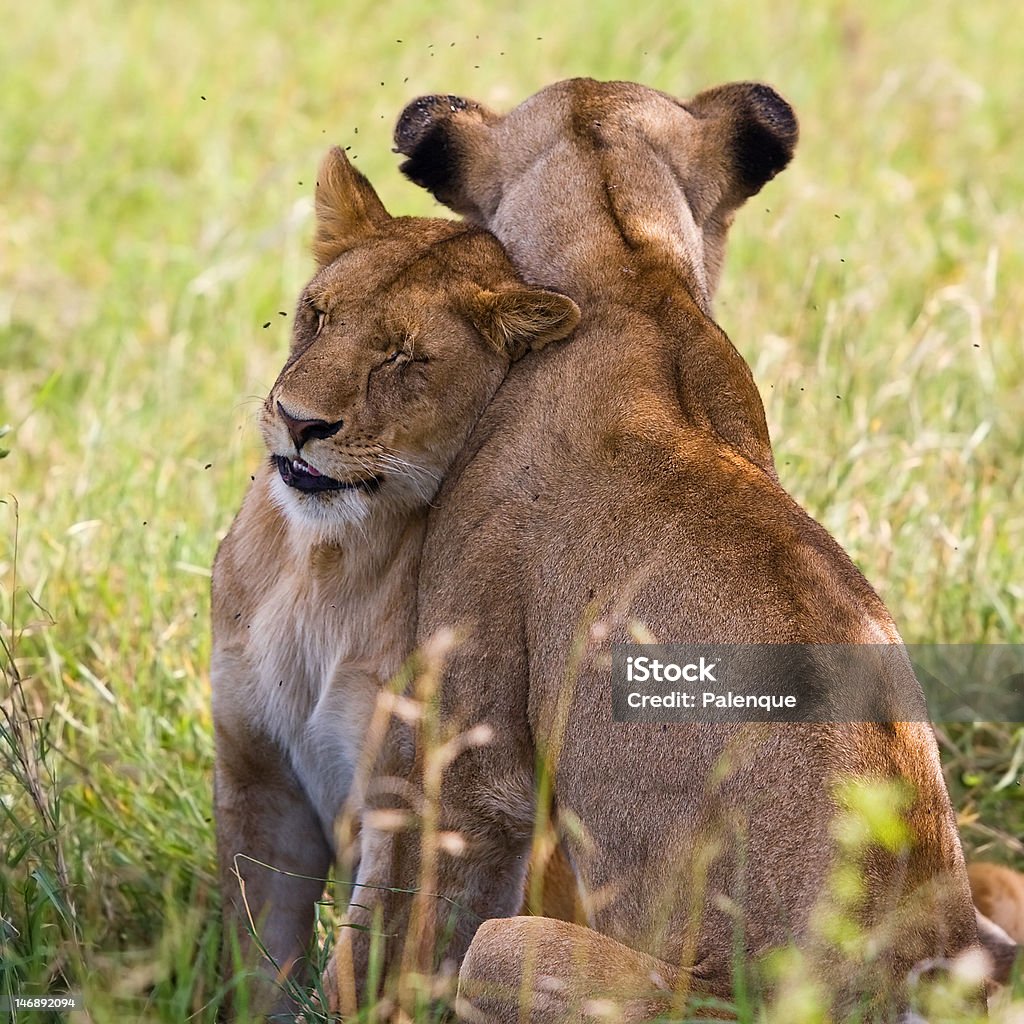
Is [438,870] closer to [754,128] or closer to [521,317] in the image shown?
[521,317]

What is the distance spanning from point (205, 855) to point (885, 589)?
1.91 metres

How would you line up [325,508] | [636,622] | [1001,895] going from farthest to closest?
[1001,895], [325,508], [636,622]

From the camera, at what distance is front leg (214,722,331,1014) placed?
332 centimetres

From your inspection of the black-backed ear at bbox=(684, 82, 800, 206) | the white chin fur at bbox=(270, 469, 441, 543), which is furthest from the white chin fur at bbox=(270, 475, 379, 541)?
the black-backed ear at bbox=(684, 82, 800, 206)

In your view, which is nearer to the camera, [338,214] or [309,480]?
[309,480]

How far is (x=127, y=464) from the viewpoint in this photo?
4945mm

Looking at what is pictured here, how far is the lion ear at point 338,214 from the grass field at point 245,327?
71cm

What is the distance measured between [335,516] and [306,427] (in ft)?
0.58

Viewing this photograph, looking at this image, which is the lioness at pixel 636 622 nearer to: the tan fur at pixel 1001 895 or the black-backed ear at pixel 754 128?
the black-backed ear at pixel 754 128

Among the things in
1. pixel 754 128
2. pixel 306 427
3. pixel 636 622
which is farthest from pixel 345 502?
pixel 754 128

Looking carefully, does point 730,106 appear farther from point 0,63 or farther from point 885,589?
point 0,63

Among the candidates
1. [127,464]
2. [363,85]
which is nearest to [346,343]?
[127,464]

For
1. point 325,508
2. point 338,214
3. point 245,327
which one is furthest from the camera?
point 245,327

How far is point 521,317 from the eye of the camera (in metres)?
3.04
